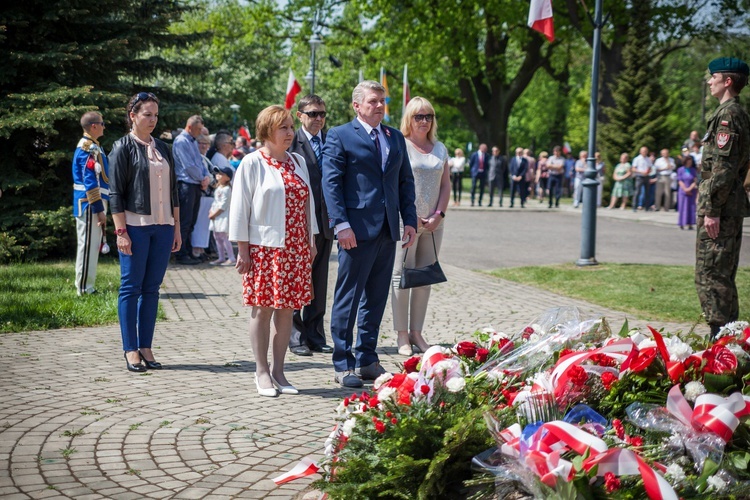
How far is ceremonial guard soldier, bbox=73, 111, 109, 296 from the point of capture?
977 centimetres

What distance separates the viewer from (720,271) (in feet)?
23.8

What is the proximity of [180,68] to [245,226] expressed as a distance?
11444 mm

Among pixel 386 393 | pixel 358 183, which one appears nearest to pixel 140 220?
pixel 358 183

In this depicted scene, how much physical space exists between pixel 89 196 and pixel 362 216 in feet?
15.0

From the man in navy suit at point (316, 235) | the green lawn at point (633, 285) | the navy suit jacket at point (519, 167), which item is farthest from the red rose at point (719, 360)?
the navy suit jacket at point (519, 167)

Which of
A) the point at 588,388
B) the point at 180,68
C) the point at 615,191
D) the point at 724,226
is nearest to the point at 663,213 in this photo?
the point at 615,191

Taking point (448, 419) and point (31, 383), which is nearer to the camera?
point (448, 419)

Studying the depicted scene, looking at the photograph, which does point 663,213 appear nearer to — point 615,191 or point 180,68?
point 615,191

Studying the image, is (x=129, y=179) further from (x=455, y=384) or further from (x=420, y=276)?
(x=455, y=384)

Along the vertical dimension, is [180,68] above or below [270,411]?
above

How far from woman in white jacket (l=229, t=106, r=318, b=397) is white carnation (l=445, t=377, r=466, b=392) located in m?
2.38

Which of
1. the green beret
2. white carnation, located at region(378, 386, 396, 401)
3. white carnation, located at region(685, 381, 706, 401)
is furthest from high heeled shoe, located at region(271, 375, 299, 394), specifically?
the green beret

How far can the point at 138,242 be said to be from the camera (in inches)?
274

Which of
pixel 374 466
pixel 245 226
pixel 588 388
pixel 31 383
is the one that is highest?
pixel 245 226
